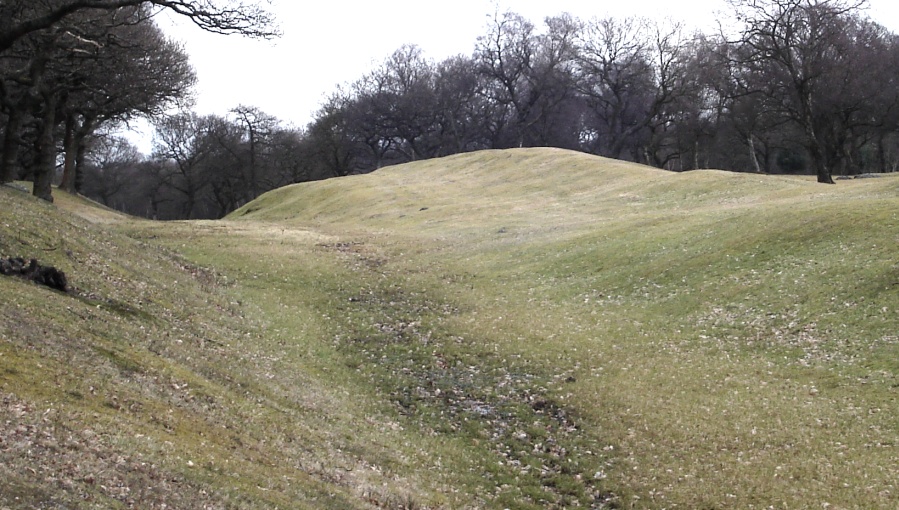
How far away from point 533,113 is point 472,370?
335ft

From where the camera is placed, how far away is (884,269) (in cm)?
2384

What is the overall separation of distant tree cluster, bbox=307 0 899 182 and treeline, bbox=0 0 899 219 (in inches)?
A: 10.3

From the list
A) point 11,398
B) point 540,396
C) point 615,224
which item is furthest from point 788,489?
point 615,224

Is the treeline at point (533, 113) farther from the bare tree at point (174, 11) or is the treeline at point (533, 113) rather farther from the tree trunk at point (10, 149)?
the bare tree at point (174, 11)

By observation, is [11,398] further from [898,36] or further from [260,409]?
[898,36]

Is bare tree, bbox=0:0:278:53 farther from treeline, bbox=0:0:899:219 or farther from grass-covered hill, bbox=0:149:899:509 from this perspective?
treeline, bbox=0:0:899:219

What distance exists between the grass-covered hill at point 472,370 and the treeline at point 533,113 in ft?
89.1

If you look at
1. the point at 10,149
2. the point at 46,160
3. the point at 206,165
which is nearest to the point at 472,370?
the point at 10,149

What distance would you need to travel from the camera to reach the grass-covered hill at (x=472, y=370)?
1224 centimetres

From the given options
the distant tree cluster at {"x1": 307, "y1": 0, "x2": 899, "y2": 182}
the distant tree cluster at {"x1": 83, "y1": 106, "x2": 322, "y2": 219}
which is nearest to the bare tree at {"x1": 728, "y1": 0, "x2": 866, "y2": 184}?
the distant tree cluster at {"x1": 307, "y1": 0, "x2": 899, "y2": 182}

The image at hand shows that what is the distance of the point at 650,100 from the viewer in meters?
111

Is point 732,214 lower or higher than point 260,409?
higher

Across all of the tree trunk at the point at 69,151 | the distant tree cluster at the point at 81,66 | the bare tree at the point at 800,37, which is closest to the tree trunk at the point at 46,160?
the distant tree cluster at the point at 81,66

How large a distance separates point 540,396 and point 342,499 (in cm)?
934
